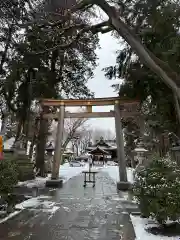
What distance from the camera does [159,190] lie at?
608cm

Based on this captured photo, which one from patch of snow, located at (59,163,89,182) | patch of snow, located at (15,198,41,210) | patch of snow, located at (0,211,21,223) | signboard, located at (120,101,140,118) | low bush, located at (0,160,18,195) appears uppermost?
signboard, located at (120,101,140,118)

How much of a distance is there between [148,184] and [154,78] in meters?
6.52

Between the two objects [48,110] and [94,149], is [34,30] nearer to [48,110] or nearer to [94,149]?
[48,110]

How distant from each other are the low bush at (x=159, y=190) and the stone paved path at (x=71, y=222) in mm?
741

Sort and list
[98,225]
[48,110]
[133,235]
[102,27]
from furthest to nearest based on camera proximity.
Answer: [48,110]
[102,27]
[98,225]
[133,235]

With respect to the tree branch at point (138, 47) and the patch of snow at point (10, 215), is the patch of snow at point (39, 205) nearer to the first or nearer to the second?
the patch of snow at point (10, 215)

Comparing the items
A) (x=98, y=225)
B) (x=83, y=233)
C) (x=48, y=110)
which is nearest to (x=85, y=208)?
(x=98, y=225)

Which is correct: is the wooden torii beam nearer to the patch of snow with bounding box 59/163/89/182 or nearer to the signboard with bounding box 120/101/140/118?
the signboard with bounding box 120/101/140/118

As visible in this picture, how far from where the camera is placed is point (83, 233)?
6098 mm

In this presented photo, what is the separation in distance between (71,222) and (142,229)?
184cm

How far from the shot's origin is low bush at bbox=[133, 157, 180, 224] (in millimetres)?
5965

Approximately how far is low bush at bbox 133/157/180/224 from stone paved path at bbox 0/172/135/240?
2.43 feet

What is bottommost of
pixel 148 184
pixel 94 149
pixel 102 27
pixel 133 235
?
pixel 133 235

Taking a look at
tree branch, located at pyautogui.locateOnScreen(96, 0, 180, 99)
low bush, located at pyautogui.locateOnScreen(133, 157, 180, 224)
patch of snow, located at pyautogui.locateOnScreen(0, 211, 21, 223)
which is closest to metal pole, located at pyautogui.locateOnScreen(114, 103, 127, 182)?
tree branch, located at pyautogui.locateOnScreen(96, 0, 180, 99)
